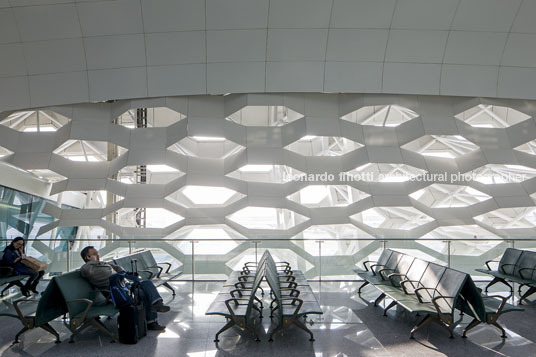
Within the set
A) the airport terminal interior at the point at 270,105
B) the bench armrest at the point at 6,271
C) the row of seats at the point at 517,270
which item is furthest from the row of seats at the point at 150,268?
the row of seats at the point at 517,270

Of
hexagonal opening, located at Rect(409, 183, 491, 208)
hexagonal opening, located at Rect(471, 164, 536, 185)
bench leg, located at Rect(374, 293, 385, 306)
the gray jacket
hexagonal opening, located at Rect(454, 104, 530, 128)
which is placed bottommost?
bench leg, located at Rect(374, 293, 385, 306)

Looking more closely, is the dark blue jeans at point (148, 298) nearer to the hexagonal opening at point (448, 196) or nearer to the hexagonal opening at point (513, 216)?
the hexagonal opening at point (513, 216)

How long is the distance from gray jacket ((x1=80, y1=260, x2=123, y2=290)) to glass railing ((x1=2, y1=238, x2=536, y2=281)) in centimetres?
277

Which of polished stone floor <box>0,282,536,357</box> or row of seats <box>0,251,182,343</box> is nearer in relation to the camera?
polished stone floor <box>0,282,536,357</box>

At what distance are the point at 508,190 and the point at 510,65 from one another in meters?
3.00

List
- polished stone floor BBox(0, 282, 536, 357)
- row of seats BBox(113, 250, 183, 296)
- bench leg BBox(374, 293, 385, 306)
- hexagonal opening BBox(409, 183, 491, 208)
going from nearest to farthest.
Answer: polished stone floor BBox(0, 282, 536, 357)
bench leg BBox(374, 293, 385, 306)
row of seats BBox(113, 250, 183, 296)
hexagonal opening BBox(409, 183, 491, 208)

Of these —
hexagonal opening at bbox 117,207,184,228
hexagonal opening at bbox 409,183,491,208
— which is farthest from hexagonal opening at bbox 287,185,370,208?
hexagonal opening at bbox 117,207,184,228

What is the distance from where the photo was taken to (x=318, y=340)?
5.24 metres

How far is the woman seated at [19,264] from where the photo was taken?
7969 mm

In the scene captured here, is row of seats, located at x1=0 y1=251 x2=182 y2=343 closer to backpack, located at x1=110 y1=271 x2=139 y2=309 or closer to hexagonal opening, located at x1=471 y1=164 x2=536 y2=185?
backpack, located at x1=110 y1=271 x2=139 y2=309

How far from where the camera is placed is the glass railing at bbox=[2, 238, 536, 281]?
8570 mm

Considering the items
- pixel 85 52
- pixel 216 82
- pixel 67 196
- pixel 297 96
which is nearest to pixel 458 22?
pixel 297 96

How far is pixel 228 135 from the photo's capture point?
960 cm

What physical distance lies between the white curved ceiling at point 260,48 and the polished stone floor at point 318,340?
5.31m
